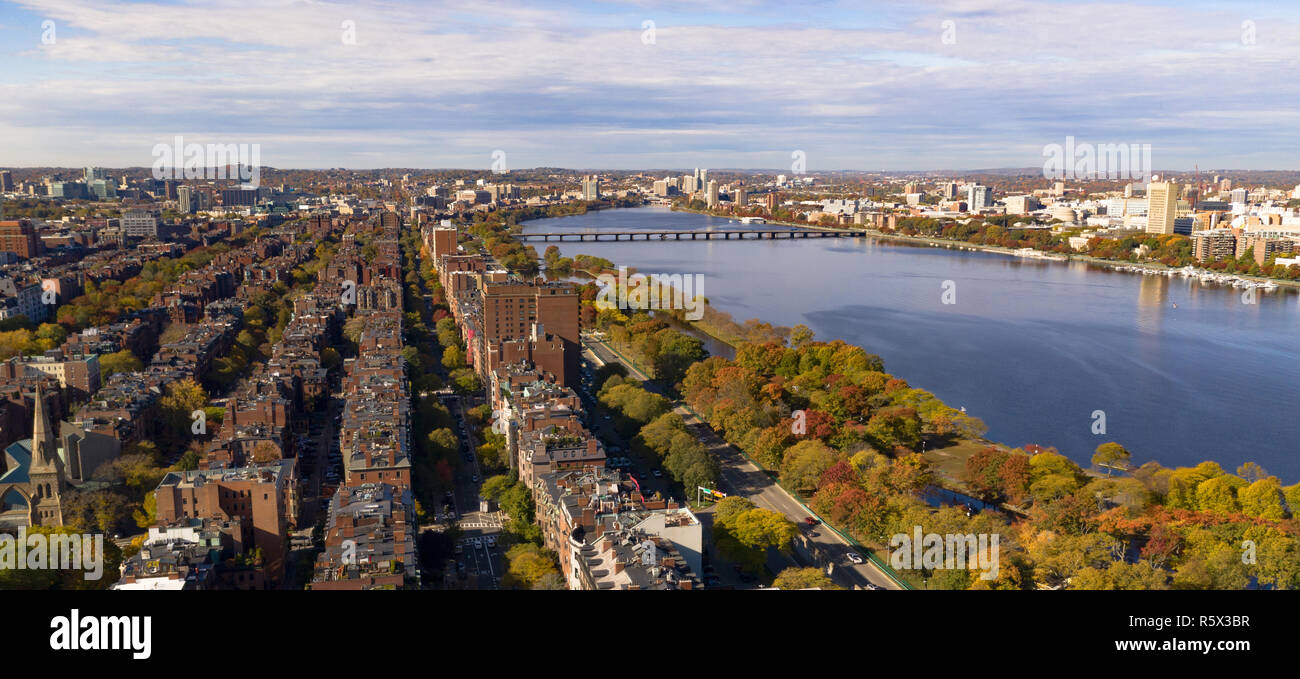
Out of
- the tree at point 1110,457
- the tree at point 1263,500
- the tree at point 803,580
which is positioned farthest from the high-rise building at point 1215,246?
the tree at point 803,580

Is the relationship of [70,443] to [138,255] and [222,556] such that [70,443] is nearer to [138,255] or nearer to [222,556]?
[222,556]

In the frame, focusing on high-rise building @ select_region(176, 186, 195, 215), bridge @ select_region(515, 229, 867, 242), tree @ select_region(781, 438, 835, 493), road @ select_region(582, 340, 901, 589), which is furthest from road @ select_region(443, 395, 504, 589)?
high-rise building @ select_region(176, 186, 195, 215)

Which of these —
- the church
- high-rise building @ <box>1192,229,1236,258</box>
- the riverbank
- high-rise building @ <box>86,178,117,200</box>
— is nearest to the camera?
the church

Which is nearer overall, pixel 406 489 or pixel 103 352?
pixel 406 489

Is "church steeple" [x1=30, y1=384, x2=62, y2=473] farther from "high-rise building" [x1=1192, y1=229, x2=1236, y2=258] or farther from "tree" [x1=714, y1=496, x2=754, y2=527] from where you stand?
"high-rise building" [x1=1192, y1=229, x2=1236, y2=258]

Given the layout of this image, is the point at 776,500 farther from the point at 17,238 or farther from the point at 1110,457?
the point at 17,238

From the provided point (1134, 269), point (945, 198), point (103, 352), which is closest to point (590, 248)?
point (1134, 269)

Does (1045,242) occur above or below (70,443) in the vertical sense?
above
